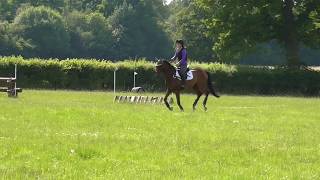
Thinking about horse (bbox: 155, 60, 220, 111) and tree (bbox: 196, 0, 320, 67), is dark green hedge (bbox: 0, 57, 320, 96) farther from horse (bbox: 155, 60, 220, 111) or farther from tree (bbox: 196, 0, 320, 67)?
horse (bbox: 155, 60, 220, 111)

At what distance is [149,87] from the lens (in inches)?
2183

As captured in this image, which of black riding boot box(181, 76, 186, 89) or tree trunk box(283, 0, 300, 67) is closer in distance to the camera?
black riding boot box(181, 76, 186, 89)

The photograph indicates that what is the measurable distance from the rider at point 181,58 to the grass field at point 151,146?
5.55 meters

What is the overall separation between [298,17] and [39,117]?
152ft

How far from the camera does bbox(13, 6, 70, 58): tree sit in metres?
132

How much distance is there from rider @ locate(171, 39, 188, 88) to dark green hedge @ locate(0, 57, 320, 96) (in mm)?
27037

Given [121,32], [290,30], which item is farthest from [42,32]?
[290,30]

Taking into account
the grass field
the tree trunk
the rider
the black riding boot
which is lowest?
the grass field

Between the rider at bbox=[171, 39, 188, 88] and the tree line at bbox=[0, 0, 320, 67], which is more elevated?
the tree line at bbox=[0, 0, 320, 67]

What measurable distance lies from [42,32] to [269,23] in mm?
80177

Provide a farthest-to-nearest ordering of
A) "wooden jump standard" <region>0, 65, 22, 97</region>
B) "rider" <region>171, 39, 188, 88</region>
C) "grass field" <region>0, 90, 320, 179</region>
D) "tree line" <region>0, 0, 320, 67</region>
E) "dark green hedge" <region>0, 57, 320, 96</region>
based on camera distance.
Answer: "tree line" <region>0, 0, 320, 67</region> → "dark green hedge" <region>0, 57, 320, 96</region> → "wooden jump standard" <region>0, 65, 22, 97</region> → "rider" <region>171, 39, 188, 88</region> → "grass field" <region>0, 90, 320, 179</region>

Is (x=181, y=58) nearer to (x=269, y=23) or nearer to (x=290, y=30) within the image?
(x=269, y=23)

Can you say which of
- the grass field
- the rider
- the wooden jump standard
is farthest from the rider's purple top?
the wooden jump standard

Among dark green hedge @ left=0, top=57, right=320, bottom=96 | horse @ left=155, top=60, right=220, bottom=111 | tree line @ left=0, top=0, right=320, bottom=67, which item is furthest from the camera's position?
tree line @ left=0, top=0, right=320, bottom=67
